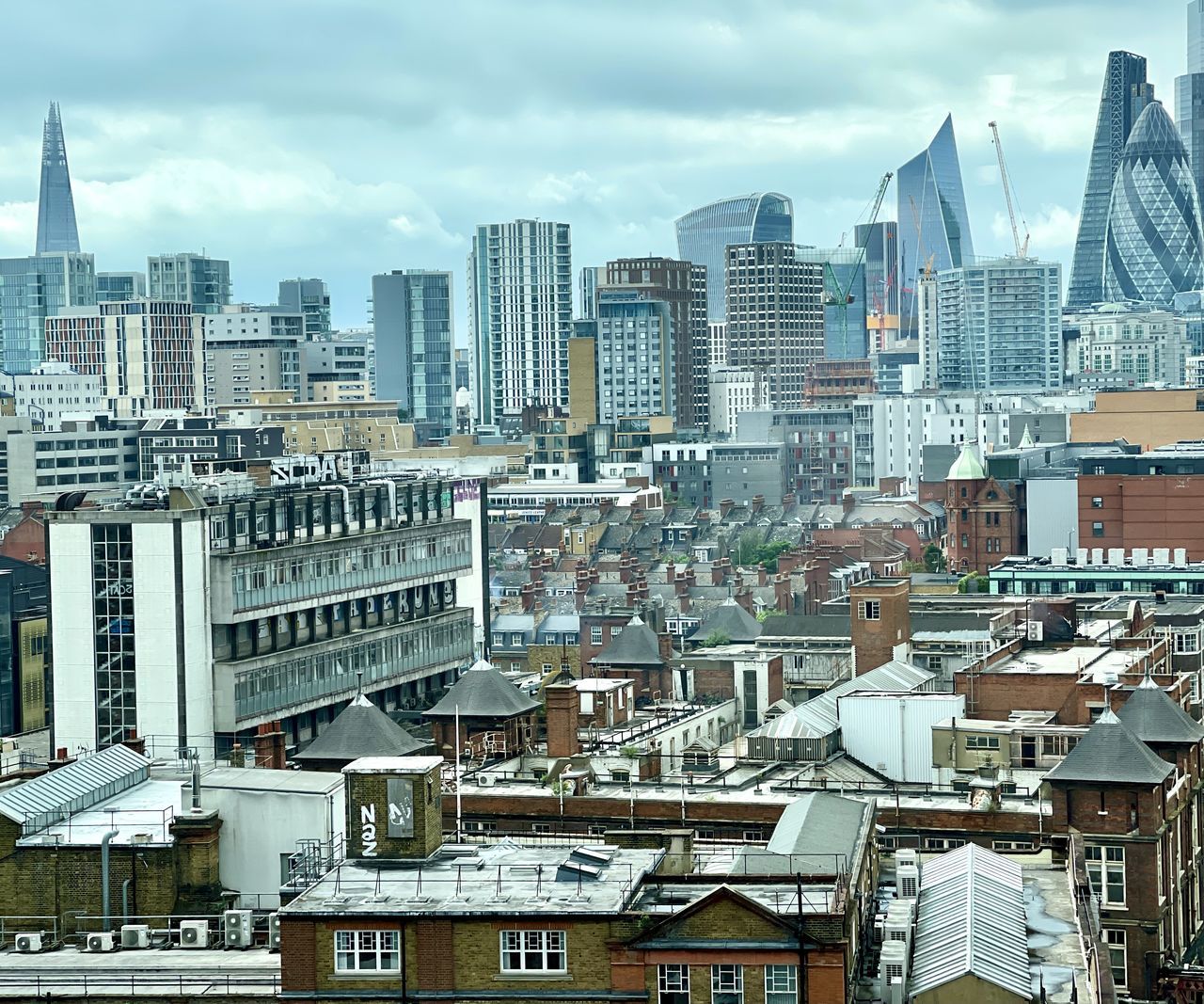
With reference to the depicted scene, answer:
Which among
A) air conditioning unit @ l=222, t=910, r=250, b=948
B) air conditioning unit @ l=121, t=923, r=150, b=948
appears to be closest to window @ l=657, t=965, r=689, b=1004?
air conditioning unit @ l=222, t=910, r=250, b=948

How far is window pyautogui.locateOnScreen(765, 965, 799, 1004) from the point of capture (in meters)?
43.1

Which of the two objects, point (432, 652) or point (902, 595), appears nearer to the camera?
point (432, 652)

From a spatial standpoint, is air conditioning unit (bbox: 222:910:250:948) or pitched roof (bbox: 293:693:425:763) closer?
air conditioning unit (bbox: 222:910:250:948)

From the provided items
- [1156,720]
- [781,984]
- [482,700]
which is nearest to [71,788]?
[781,984]

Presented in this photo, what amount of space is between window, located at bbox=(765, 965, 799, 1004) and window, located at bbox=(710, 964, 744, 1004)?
49cm

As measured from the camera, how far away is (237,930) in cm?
4997

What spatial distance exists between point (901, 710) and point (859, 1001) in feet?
147

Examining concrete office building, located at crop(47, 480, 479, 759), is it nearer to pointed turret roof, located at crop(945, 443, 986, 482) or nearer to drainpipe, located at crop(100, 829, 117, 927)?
drainpipe, located at crop(100, 829, 117, 927)

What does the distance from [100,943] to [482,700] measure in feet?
146

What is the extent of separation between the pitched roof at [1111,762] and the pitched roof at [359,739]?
22.5m

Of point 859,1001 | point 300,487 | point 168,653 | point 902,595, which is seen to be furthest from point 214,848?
point 902,595

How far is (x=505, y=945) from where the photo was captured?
Answer: 4431 centimetres

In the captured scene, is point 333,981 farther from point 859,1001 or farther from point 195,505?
point 195,505

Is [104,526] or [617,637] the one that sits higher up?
[104,526]
